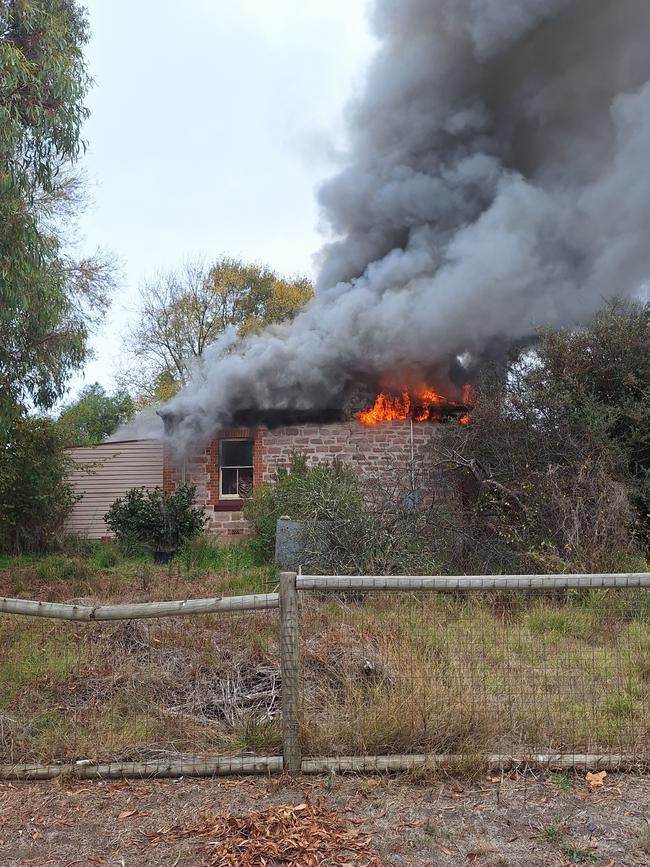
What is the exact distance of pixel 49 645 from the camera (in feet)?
12.5

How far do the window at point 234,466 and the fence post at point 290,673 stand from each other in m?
10.1

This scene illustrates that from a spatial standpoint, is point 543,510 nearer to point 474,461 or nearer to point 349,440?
point 474,461

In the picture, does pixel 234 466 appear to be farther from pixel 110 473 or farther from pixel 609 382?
pixel 609 382

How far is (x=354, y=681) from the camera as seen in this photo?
3.60m

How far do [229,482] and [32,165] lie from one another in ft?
22.9

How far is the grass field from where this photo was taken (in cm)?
346

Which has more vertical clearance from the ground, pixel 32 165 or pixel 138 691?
pixel 32 165

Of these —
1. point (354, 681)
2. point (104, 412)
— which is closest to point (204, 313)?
point (104, 412)

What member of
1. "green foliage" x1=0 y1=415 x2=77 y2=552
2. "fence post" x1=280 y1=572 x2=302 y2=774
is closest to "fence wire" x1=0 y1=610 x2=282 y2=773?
"fence post" x1=280 y1=572 x2=302 y2=774

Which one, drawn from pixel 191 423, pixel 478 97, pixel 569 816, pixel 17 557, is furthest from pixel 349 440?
pixel 569 816

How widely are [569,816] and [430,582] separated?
3.91 feet

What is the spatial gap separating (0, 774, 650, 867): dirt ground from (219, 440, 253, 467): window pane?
10.3m

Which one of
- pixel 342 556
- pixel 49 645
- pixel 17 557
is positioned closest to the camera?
pixel 49 645

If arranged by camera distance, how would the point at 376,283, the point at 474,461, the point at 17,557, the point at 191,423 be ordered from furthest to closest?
the point at 376,283
the point at 191,423
the point at 17,557
the point at 474,461
